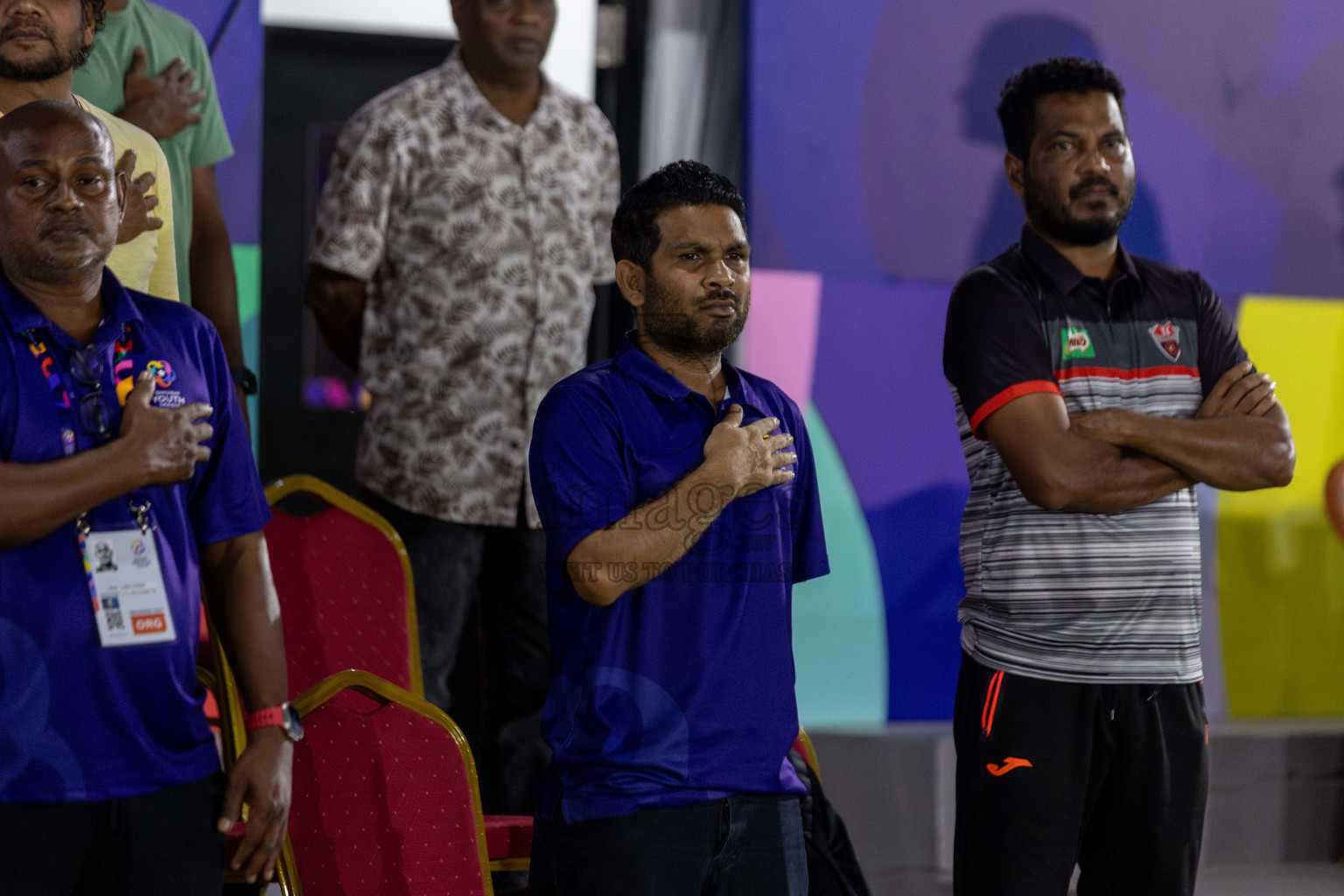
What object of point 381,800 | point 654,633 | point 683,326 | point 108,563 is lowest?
point 381,800

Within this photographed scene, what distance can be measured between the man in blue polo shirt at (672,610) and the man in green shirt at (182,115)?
3.91 ft

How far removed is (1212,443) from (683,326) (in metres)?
1.00

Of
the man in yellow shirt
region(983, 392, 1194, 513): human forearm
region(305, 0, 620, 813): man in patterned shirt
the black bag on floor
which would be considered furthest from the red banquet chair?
region(983, 392, 1194, 513): human forearm

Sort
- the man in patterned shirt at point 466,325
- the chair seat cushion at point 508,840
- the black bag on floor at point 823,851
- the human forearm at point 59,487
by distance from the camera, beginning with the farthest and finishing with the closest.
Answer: the man in patterned shirt at point 466,325
the chair seat cushion at point 508,840
the black bag on floor at point 823,851
the human forearm at point 59,487

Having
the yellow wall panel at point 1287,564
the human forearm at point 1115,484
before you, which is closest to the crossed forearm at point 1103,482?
the human forearm at point 1115,484

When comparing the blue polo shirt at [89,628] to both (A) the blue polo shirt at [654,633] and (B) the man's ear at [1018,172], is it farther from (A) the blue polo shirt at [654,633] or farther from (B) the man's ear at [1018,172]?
(B) the man's ear at [1018,172]

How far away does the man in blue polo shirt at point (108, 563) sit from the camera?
1.58m

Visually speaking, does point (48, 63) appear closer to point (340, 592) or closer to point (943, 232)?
point (340, 592)

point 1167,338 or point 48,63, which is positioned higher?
point 48,63

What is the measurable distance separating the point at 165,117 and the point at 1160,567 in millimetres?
2192

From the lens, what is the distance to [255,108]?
136 inches

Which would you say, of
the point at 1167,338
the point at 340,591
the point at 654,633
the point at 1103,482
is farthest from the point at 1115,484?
the point at 340,591

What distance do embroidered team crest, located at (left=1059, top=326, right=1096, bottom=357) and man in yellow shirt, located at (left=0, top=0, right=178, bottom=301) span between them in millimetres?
1633

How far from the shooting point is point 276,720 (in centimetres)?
176
